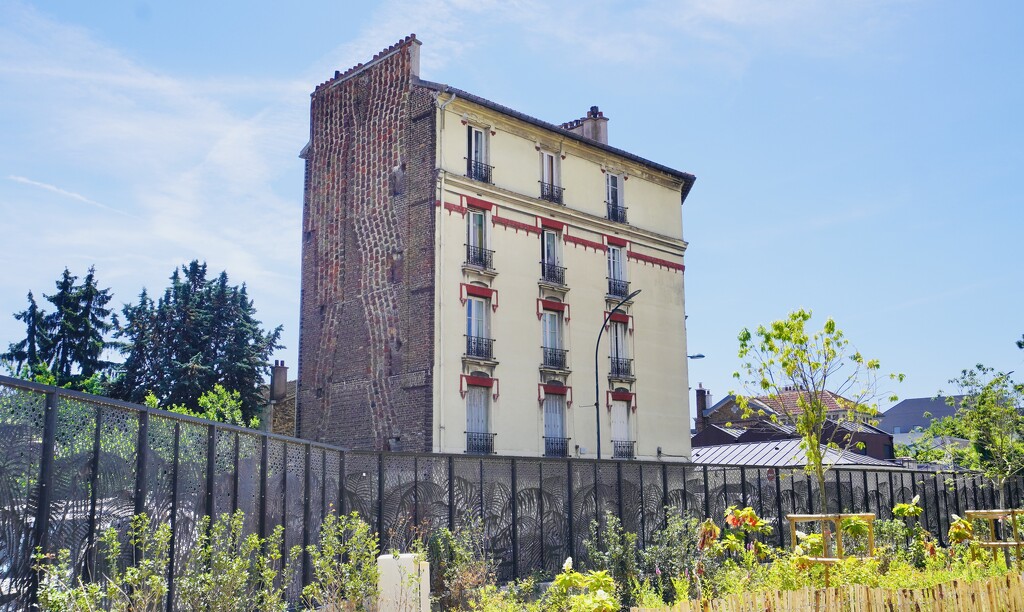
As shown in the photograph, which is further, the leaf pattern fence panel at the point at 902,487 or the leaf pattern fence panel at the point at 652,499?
the leaf pattern fence panel at the point at 902,487

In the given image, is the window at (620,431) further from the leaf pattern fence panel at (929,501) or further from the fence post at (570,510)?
the fence post at (570,510)

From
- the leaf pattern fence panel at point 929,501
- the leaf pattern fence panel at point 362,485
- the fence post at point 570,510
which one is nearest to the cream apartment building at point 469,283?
the fence post at point 570,510

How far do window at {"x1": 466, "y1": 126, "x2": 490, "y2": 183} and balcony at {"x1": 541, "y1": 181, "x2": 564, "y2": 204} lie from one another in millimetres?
2884

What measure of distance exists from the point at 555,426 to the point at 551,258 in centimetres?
652

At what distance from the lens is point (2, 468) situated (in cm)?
817

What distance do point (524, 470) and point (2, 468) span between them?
44.6 feet

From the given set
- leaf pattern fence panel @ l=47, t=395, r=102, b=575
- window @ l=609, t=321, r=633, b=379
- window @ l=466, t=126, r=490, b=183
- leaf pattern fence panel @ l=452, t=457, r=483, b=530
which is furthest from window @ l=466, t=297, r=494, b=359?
leaf pattern fence panel @ l=47, t=395, r=102, b=575

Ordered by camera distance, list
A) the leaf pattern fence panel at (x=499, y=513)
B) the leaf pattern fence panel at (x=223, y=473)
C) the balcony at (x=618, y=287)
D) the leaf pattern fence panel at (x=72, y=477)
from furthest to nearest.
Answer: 1. the balcony at (x=618, y=287)
2. the leaf pattern fence panel at (x=499, y=513)
3. the leaf pattern fence panel at (x=223, y=473)
4. the leaf pattern fence panel at (x=72, y=477)

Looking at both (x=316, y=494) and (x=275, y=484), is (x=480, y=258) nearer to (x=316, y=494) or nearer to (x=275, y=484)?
(x=316, y=494)

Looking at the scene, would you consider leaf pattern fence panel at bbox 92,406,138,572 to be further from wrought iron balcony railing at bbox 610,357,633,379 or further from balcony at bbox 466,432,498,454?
wrought iron balcony railing at bbox 610,357,633,379

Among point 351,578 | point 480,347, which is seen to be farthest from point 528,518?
point 480,347

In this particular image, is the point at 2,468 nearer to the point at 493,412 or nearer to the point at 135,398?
the point at 493,412

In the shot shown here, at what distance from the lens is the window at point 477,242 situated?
3372cm

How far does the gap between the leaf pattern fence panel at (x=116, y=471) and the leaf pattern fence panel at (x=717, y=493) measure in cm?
1698
